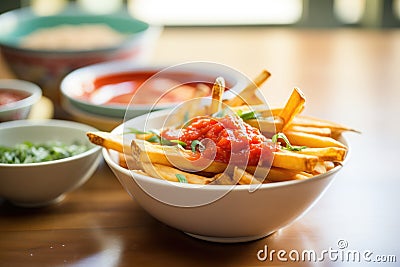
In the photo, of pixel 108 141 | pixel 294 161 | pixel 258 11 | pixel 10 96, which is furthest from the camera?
pixel 258 11

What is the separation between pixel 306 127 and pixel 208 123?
0.66 ft

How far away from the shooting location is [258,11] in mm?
3707

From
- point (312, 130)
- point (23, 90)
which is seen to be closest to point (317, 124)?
point (312, 130)

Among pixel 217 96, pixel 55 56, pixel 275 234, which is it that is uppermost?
pixel 217 96

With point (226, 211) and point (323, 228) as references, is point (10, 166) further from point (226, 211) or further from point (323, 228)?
point (323, 228)

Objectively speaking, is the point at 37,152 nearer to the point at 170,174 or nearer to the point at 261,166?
the point at 170,174

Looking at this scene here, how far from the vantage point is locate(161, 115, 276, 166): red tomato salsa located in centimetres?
108

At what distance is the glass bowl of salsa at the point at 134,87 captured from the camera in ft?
5.06

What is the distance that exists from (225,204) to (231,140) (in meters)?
0.11

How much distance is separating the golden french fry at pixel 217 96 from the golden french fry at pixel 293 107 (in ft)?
0.40

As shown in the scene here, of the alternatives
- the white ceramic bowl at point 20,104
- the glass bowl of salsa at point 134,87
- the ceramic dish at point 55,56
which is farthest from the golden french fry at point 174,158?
the ceramic dish at point 55,56

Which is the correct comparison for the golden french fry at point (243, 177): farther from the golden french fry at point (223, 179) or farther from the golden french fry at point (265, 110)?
the golden french fry at point (265, 110)

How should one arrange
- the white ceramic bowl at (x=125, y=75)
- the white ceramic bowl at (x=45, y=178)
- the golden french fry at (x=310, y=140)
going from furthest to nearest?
1. the white ceramic bowl at (x=125, y=75)
2. the white ceramic bowl at (x=45, y=178)
3. the golden french fry at (x=310, y=140)

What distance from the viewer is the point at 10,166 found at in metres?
1.26
